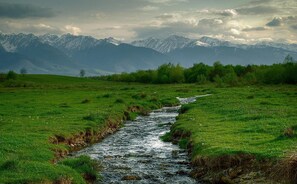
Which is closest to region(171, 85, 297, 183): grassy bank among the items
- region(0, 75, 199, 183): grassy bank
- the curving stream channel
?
the curving stream channel

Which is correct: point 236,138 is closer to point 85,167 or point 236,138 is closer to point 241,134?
point 241,134

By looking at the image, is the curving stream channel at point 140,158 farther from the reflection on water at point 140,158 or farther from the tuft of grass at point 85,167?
the tuft of grass at point 85,167

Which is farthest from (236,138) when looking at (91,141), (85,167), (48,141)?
(48,141)

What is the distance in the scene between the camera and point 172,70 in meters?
199

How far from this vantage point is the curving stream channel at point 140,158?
83.7 feet

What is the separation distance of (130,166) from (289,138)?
1327 cm

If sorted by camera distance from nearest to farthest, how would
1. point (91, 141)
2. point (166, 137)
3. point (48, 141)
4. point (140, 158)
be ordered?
point (140, 158) < point (48, 141) < point (91, 141) < point (166, 137)

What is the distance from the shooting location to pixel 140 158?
30938 millimetres

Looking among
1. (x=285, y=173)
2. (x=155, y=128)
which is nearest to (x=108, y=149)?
(x=155, y=128)

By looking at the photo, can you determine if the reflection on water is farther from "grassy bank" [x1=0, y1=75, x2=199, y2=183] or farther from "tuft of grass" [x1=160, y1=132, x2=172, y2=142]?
"grassy bank" [x1=0, y1=75, x2=199, y2=183]

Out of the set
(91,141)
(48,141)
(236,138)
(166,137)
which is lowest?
(91,141)

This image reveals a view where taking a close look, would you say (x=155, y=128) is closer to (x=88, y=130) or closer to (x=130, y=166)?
(x=88, y=130)

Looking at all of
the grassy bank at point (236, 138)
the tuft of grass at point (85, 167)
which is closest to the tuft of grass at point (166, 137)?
the grassy bank at point (236, 138)

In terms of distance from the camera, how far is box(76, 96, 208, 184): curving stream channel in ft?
83.7
